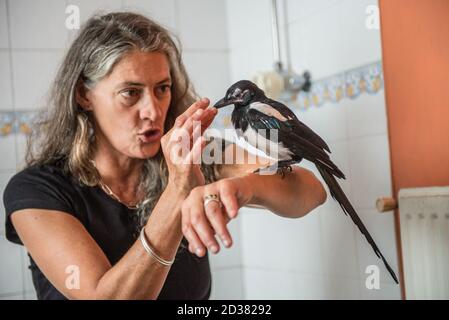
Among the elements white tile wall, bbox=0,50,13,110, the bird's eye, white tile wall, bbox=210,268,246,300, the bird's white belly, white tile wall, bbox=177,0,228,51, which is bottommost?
white tile wall, bbox=210,268,246,300

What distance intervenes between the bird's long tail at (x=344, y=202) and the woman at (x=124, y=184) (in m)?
0.01

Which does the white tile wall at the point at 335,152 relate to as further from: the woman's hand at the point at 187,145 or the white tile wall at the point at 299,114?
the woman's hand at the point at 187,145

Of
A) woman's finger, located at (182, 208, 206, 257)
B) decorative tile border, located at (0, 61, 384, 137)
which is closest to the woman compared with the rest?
woman's finger, located at (182, 208, 206, 257)

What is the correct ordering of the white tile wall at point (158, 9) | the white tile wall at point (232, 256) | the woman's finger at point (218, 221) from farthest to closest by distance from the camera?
the white tile wall at point (232, 256), the white tile wall at point (158, 9), the woman's finger at point (218, 221)

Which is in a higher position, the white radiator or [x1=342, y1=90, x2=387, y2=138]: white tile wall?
[x1=342, y1=90, x2=387, y2=138]: white tile wall

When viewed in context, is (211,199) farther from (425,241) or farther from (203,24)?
(425,241)

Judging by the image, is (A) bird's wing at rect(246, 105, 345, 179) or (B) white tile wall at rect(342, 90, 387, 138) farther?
(B) white tile wall at rect(342, 90, 387, 138)

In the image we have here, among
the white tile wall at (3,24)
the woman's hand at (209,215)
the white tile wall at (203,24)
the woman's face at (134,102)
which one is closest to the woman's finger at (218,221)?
the woman's hand at (209,215)

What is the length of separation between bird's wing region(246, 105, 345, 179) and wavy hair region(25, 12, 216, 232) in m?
0.07

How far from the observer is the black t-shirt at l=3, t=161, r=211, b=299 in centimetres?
63

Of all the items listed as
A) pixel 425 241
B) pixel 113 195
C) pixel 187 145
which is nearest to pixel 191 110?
pixel 187 145

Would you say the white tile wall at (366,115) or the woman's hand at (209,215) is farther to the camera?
the white tile wall at (366,115)

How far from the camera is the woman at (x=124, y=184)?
56cm

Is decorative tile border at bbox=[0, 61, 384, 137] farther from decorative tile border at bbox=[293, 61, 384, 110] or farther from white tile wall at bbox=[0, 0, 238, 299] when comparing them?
white tile wall at bbox=[0, 0, 238, 299]
